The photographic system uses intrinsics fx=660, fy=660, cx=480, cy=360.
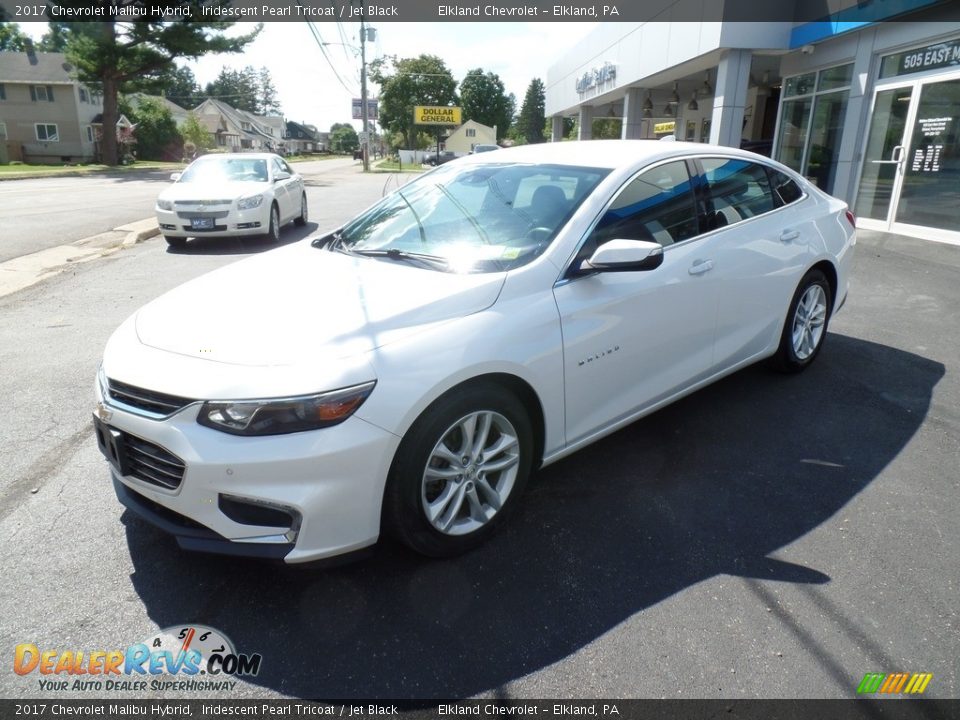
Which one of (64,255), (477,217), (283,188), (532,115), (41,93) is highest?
(532,115)

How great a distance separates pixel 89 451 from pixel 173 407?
1734 millimetres

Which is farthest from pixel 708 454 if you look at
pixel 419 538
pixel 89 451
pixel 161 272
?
pixel 161 272

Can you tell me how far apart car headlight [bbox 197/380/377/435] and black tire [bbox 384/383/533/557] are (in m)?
0.31

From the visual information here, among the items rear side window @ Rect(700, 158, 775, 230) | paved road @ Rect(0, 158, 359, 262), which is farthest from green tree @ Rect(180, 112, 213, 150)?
rear side window @ Rect(700, 158, 775, 230)

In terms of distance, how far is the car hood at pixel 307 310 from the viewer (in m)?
2.50

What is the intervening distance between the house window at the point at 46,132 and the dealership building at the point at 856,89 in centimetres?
4953

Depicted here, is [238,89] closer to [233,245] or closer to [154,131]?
[154,131]

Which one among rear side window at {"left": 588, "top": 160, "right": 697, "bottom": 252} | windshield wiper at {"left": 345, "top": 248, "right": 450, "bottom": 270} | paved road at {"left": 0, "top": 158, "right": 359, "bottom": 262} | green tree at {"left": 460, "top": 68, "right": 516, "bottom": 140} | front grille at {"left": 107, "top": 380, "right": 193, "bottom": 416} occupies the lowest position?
paved road at {"left": 0, "top": 158, "right": 359, "bottom": 262}

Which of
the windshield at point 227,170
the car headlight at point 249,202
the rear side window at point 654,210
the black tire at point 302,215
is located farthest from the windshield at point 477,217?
the black tire at point 302,215

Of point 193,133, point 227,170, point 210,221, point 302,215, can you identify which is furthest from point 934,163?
point 193,133

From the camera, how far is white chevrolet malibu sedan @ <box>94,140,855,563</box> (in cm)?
234

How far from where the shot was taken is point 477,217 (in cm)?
347

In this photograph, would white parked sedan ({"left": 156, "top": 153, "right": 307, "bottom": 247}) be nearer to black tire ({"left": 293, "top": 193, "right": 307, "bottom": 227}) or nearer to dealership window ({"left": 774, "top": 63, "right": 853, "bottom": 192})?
black tire ({"left": 293, "top": 193, "right": 307, "bottom": 227})

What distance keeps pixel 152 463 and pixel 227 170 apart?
33.5ft
